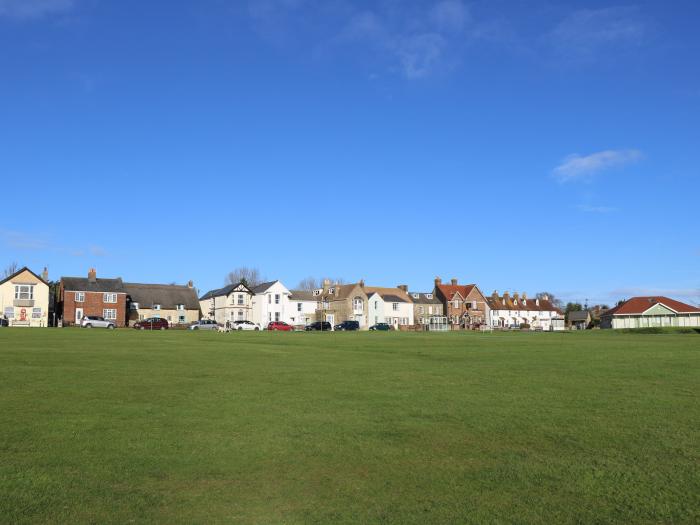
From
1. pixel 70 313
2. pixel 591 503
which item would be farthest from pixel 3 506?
pixel 70 313

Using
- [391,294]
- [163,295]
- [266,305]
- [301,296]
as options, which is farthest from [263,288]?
[391,294]

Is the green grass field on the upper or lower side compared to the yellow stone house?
lower

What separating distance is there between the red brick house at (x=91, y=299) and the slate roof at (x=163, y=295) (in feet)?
24.3

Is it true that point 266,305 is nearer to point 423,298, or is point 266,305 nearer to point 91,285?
point 91,285

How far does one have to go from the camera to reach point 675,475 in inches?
321

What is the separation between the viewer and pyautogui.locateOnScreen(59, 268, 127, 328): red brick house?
95000 mm

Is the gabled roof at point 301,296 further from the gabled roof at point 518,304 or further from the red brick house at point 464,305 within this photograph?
the gabled roof at point 518,304

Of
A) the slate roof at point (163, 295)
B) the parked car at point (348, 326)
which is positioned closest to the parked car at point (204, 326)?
the parked car at point (348, 326)

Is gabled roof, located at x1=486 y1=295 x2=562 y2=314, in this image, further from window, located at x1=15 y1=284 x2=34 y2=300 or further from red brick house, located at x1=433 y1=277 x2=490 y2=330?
window, located at x1=15 y1=284 x2=34 y2=300

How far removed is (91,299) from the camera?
96312 millimetres

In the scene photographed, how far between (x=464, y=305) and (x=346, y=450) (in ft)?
417

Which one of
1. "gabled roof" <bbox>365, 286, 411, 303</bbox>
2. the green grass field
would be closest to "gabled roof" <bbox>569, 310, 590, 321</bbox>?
"gabled roof" <bbox>365, 286, 411, 303</bbox>

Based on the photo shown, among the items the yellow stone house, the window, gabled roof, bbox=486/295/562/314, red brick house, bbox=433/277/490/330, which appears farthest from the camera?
gabled roof, bbox=486/295/562/314

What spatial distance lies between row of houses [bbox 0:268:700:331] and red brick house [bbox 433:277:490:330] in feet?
0.70
